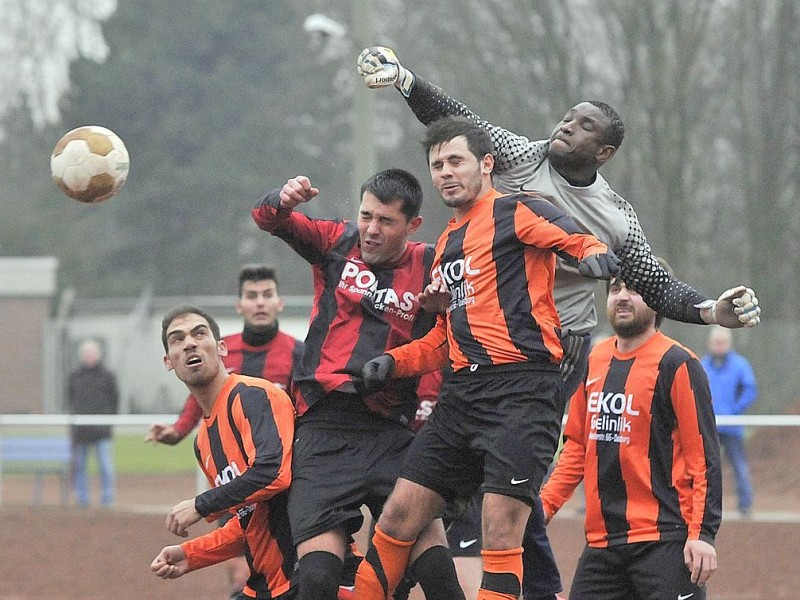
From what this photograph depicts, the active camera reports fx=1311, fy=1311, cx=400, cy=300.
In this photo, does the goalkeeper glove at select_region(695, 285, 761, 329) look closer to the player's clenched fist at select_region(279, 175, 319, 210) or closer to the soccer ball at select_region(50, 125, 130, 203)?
the player's clenched fist at select_region(279, 175, 319, 210)

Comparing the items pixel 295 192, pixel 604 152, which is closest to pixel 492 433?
pixel 295 192

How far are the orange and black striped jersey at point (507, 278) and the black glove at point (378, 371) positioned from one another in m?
0.26

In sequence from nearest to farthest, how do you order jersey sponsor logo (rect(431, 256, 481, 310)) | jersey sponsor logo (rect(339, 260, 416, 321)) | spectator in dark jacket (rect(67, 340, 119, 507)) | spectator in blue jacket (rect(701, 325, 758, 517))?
jersey sponsor logo (rect(431, 256, 481, 310)) < jersey sponsor logo (rect(339, 260, 416, 321)) < spectator in blue jacket (rect(701, 325, 758, 517)) < spectator in dark jacket (rect(67, 340, 119, 507))

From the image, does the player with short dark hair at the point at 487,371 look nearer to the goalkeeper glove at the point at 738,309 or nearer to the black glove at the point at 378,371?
the black glove at the point at 378,371

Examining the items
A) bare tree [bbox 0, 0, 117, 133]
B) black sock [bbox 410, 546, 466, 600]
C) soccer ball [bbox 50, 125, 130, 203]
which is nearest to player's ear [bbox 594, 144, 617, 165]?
black sock [bbox 410, 546, 466, 600]

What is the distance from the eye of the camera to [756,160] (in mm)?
22906

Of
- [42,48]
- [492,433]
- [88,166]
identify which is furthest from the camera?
[42,48]

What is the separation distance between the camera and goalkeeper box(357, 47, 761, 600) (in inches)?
205

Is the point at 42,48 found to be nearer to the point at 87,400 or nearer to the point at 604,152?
the point at 87,400

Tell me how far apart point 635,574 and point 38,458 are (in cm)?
1155

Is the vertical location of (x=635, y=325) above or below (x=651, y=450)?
above

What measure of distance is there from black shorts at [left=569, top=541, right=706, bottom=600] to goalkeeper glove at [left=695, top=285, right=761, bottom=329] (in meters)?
1.01

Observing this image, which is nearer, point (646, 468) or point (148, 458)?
point (646, 468)

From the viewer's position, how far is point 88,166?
5703mm
